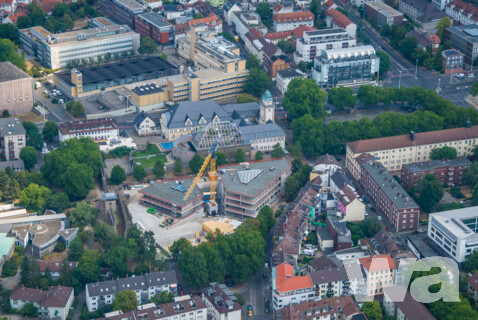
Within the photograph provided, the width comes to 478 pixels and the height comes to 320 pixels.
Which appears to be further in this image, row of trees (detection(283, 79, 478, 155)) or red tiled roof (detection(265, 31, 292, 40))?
red tiled roof (detection(265, 31, 292, 40))

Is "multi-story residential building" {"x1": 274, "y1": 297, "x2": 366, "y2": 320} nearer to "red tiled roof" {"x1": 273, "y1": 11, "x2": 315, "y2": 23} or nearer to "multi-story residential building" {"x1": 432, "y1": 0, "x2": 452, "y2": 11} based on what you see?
"red tiled roof" {"x1": 273, "y1": 11, "x2": 315, "y2": 23}

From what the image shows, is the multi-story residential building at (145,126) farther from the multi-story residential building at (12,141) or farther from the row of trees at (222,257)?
the row of trees at (222,257)

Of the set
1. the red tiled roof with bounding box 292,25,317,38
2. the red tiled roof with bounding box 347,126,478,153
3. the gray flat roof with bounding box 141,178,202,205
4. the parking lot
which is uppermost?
the red tiled roof with bounding box 347,126,478,153

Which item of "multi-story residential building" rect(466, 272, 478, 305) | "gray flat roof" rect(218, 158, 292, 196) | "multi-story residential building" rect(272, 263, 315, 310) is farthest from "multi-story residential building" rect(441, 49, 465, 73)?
"multi-story residential building" rect(272, 263, 315, 310)

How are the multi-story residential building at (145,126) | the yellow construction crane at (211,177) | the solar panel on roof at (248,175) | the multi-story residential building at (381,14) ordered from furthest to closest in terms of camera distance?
1. the multi-story residential building at (381,14)
2. the multi-story residential building at (145,126)
3. the solar panel on roof at (248,175)
4. the yellow construction crane at (211,177)

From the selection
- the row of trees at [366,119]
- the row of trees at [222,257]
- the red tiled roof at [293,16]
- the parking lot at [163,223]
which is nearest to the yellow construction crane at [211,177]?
the parking lot at [163,223]

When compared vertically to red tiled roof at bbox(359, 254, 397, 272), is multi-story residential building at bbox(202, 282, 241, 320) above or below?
below
